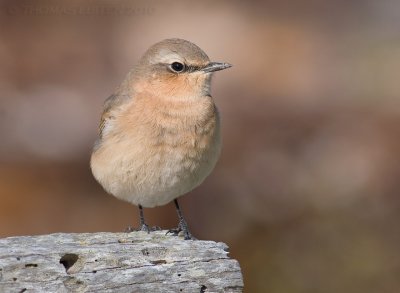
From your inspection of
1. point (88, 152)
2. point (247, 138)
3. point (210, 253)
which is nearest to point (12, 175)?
point (88, 152)

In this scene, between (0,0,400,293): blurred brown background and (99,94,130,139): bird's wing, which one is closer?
(99,94,130,139): bird's wing

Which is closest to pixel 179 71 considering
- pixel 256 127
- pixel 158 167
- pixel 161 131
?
pixel 161 131

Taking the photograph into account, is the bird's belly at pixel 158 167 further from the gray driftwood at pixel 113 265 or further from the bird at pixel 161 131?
the gray driftwood at pixel 113 265

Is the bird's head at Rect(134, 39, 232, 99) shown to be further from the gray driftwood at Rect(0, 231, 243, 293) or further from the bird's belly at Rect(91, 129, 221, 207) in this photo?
the gray driftwood at Rect(0, 231, 243, 293)

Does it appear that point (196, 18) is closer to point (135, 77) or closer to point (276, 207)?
point (276, 207)
